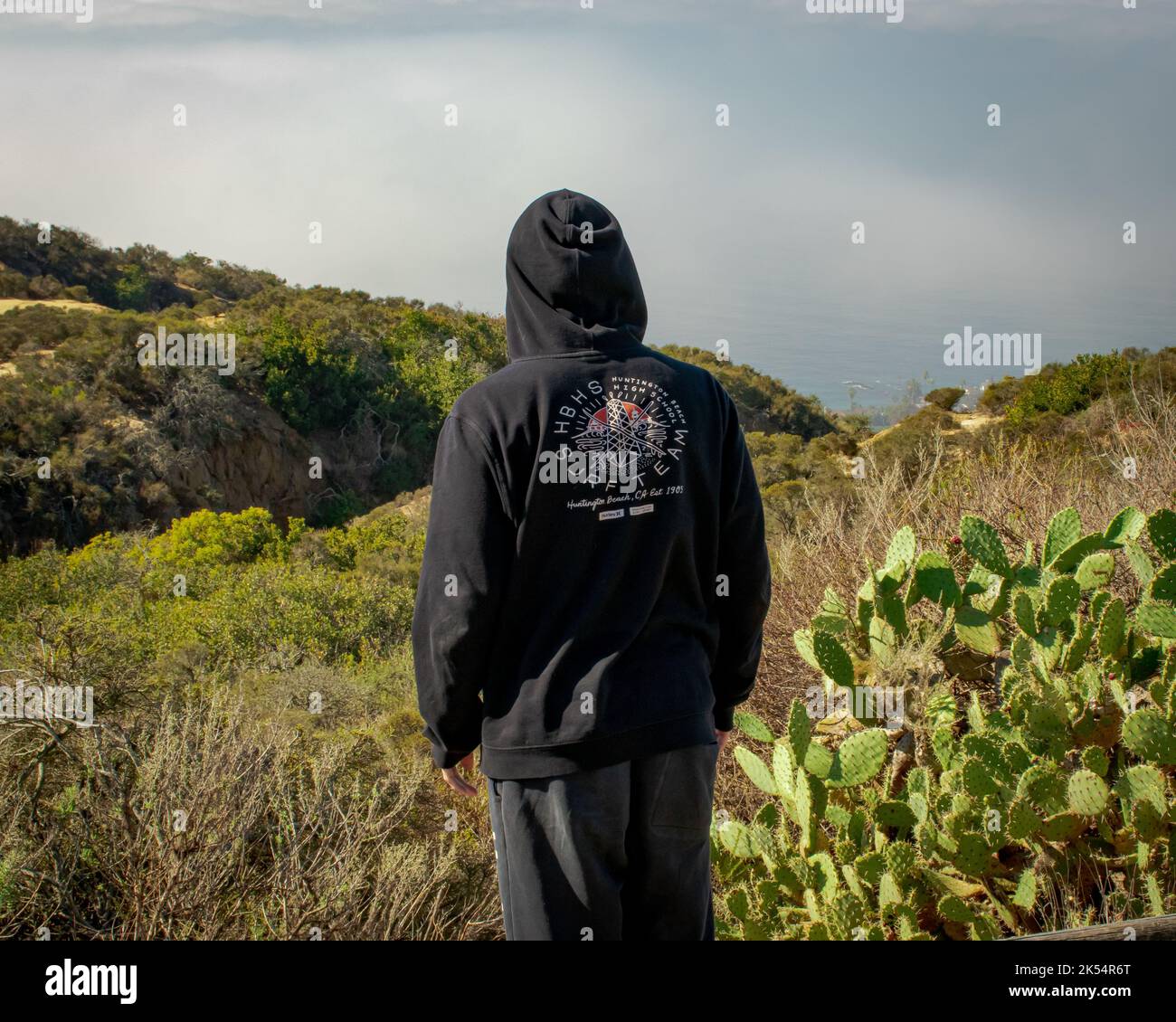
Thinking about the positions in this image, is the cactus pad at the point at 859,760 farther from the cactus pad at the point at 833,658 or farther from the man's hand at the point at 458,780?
the man's hand at the point at 458,780

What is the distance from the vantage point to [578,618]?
6.11 feet

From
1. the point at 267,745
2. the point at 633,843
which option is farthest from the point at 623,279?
the point at 267,745

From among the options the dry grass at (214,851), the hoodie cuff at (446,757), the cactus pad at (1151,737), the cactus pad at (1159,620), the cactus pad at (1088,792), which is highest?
the cactus pad at (1159,620)

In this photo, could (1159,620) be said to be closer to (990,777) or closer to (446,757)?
(990,777)

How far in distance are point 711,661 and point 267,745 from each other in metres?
2.16

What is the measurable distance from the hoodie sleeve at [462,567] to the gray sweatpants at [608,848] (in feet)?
0.79

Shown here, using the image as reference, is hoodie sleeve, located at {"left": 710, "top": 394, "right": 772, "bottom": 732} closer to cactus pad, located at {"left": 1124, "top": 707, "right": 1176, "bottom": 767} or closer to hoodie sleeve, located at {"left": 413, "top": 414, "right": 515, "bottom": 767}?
hoodie sleeve, located at {"left": 413, "top": 414, "right": 515, "bottom": 767}

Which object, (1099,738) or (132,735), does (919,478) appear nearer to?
(1099,738)

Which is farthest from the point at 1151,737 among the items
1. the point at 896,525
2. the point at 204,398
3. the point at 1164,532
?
the point at 204,398

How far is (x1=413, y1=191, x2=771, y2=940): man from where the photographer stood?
6.07 ft

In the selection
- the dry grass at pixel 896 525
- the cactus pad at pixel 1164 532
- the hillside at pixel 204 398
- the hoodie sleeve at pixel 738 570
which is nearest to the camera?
the hoodie sleeve at pixel 738 570

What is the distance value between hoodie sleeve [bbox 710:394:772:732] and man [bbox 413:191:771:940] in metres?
0.10

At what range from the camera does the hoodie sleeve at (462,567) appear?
1846 mm

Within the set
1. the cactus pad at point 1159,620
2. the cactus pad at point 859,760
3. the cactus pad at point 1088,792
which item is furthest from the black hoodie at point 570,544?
the cactus pad at point 1159,620
